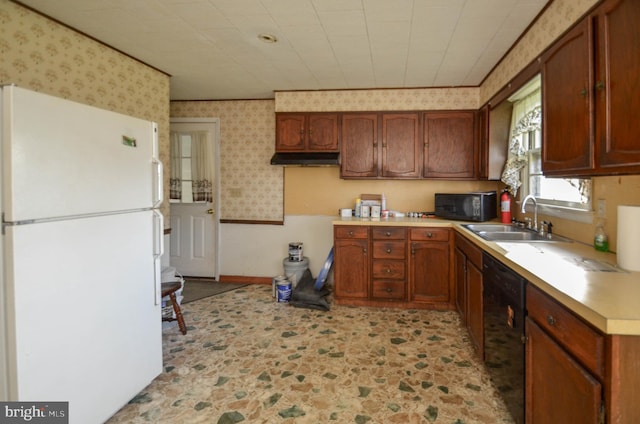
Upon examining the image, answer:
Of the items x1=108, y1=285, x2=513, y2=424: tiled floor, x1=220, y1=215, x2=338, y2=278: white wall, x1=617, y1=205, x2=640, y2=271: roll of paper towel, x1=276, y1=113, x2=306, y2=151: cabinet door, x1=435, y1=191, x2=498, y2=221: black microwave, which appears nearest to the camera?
x1=617, y1=205, x2=640, y2=271: roll of paper towel

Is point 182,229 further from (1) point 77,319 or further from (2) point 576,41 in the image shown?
(2) point 576,41

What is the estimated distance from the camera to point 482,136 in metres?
3.59

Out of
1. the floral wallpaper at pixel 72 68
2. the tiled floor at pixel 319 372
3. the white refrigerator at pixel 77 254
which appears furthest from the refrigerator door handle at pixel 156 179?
the tiled floor at pixel 319 372

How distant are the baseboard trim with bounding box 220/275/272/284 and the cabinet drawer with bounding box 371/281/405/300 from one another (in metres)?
1.54

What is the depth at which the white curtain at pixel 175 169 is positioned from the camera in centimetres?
454

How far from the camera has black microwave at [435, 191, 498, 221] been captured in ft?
11.1

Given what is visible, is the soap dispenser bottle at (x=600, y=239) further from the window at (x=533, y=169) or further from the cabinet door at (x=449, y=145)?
the cabinet door at (x=449, y=145)

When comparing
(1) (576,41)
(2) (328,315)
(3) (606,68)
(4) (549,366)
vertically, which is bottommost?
(2) (328,315)

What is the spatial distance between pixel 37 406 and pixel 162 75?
2.97 m

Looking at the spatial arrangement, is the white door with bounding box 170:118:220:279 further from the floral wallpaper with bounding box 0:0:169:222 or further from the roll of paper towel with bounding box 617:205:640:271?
the roll of paper towel with bounding box 617:205:640:271

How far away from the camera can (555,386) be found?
4.26 ft

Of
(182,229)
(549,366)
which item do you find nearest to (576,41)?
(549,366)

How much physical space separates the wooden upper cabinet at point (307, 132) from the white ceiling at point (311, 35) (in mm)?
454

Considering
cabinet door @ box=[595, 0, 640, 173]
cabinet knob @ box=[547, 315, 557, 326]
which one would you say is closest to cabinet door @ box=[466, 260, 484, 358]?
cabinet knob @ box=[547, 315, 557, 326]
